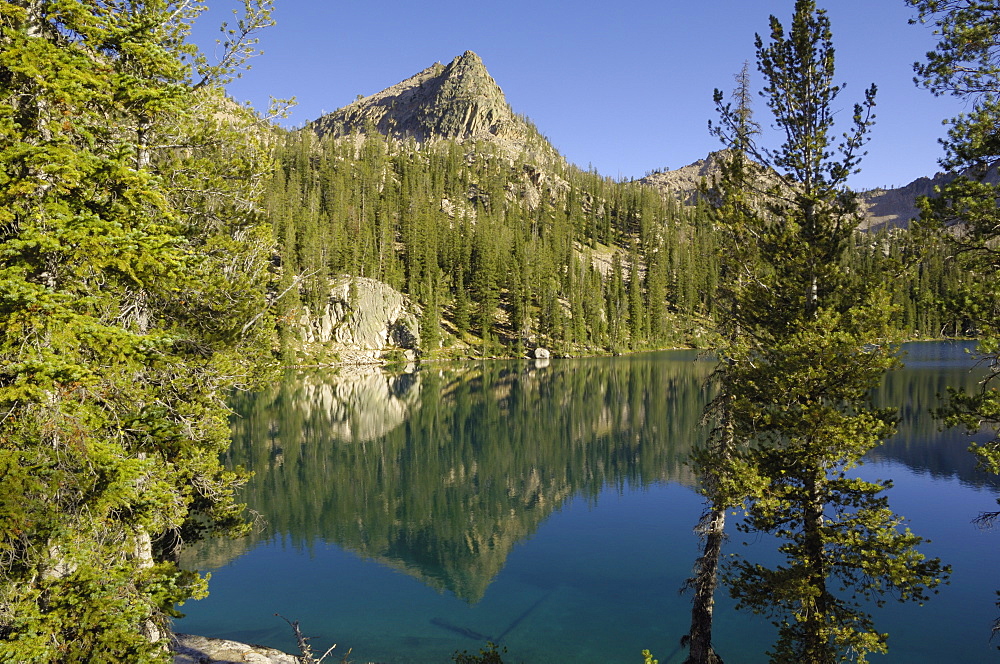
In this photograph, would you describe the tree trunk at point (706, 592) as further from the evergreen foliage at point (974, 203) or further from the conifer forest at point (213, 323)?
the evergreen foliage at point (974, 203)

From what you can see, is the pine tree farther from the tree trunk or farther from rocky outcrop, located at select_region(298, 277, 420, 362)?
rocky outcrop, located at select_region(298, 277, 420, 362)

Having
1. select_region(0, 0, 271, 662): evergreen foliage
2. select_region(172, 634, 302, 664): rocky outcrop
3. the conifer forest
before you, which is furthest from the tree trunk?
select_region(0, 0, 271, 662): evergreen foliage

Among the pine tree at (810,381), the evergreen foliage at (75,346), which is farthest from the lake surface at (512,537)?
the evergreen foliage at (75,346)

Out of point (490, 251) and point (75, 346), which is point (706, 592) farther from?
point (490, 251)

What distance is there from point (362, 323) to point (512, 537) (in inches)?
2636

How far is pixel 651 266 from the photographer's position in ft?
429

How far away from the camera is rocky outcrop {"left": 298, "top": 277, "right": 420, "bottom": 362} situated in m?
84.4

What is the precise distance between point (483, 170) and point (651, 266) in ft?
205

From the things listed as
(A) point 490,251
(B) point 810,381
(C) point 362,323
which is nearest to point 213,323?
(B) point 810,381

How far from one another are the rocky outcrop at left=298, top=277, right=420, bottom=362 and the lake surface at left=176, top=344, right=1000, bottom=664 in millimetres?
35261

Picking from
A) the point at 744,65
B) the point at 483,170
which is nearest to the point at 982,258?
the point at 744,65

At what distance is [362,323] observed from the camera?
284 ft

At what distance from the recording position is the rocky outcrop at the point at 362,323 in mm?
84375

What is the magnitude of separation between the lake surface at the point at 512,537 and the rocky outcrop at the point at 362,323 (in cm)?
3526
